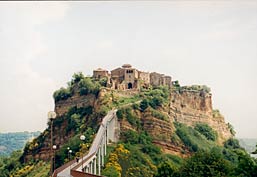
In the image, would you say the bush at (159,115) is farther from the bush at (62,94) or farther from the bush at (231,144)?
the bush at (231,144)

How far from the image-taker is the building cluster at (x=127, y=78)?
2234 inches

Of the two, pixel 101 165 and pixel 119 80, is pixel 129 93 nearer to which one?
pixel 119 80

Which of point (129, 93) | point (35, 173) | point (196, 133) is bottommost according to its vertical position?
point (35, 173)

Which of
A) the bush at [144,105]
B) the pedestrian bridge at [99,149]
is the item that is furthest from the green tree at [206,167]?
the bush at [144,105]

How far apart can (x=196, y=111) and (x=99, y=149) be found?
24.3 meters

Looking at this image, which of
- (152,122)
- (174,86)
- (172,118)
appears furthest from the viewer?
(174,86)

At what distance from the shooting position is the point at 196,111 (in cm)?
6162

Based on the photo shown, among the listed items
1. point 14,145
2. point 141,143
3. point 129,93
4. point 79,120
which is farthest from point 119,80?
point 14,145

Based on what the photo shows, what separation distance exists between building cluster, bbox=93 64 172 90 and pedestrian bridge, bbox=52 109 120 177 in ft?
25.0

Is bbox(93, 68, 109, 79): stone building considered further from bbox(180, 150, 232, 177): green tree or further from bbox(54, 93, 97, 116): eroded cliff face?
bbox(180, 150, 232, 177): green tree

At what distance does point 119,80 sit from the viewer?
5762 cm

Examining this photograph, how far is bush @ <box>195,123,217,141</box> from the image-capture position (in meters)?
59.0

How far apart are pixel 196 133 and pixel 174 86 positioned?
7627 millimetres

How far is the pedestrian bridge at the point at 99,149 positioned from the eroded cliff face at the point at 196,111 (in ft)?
32.0
